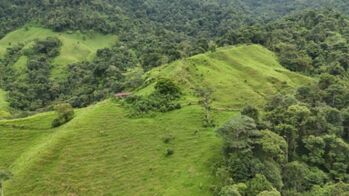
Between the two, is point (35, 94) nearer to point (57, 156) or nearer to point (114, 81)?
point (114, 81)

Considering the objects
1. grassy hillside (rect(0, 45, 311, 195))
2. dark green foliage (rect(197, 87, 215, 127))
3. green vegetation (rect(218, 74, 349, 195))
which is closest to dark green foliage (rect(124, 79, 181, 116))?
grassy hillside (rect(0, 45, 311, 195))

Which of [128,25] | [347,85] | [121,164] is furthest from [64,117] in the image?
[128,25]

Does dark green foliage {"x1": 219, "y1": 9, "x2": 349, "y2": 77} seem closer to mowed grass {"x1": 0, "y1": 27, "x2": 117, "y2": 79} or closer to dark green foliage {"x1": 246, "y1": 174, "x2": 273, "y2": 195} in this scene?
dark green foliage {"x1": 246, "y1": 174, "x2": 273, "y2": 195}

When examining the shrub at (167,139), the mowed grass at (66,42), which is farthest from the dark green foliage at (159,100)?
the mowed grass at (66,42)

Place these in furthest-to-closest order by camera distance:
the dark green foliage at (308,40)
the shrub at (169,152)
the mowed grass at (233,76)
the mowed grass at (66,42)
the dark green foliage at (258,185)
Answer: the mowed grass at (66,42) → the dark green foliage at (308,40) → the mowed grass at (233,76) → the shrub at (169,152) → the dark green foliage at (258,185)

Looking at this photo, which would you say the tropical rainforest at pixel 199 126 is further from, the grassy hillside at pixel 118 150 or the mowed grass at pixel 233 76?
the mowed grass at pixel 233 76
